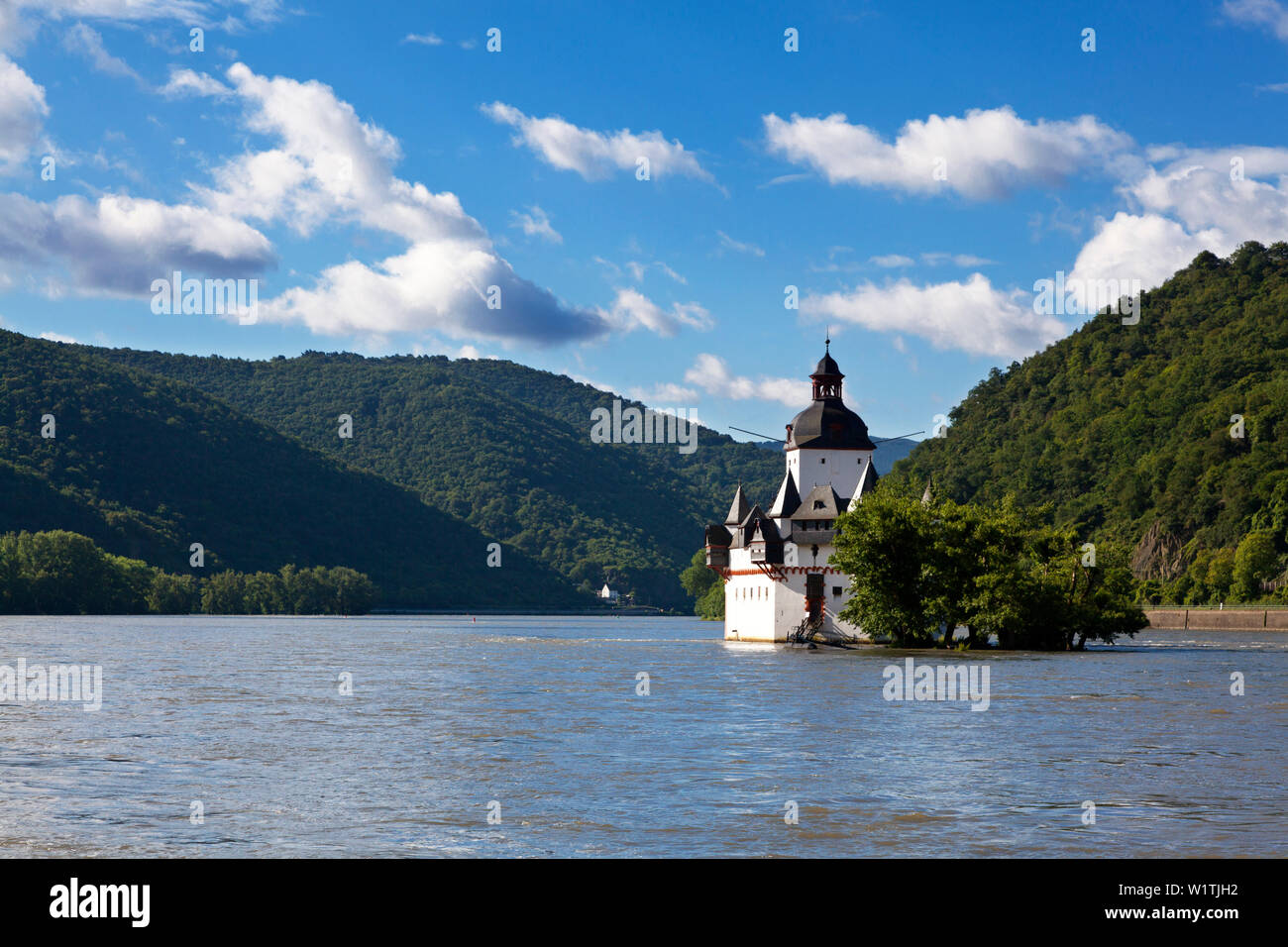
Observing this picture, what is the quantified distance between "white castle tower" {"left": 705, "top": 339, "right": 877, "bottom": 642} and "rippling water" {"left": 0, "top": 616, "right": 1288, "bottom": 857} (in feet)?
134

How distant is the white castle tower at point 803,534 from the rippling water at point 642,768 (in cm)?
4097

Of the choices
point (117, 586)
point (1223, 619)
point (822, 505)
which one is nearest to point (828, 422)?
point (822, 505)

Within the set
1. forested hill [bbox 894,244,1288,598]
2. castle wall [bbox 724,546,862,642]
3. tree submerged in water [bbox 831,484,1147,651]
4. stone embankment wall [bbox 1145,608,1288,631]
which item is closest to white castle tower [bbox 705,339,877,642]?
castle wall [bbox 724,546,862,642]

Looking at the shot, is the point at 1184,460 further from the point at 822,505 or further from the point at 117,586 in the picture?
the point at 117,586

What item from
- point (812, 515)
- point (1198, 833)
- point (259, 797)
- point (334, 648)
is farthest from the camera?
point (812, 515)

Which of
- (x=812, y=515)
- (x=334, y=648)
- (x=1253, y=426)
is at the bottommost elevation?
(x=334, y=648)

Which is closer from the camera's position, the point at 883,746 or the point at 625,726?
the point at 883,746

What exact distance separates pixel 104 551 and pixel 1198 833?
567 ft

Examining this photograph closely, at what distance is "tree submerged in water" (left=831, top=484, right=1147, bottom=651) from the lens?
76062mm

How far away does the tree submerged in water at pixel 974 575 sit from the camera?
76.1 meters

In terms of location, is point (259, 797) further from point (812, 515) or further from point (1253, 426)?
point (1253, 426)

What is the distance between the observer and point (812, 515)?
9825cm
